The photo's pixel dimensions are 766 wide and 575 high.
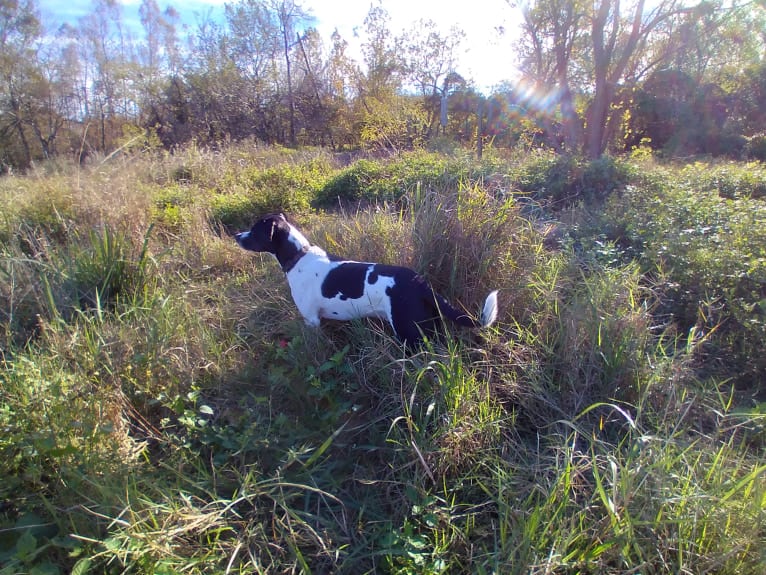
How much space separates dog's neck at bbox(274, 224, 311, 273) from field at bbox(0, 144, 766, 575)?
0.41 metres

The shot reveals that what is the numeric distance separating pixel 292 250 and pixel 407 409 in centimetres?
133

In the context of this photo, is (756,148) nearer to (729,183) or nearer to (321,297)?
(729,183)

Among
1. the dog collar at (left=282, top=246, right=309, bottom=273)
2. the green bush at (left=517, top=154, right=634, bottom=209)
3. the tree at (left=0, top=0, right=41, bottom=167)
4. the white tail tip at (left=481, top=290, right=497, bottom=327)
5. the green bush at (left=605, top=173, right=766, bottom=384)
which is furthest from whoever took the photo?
the tree at (left=0, top=0, right=41, bottom=167)

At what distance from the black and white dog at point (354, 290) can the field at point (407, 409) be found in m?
0.13

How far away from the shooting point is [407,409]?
1838 millimetres

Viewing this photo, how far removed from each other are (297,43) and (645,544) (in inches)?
775

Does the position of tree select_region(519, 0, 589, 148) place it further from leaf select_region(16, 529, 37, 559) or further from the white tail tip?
leaf select_region(16, 529, 37, 559)

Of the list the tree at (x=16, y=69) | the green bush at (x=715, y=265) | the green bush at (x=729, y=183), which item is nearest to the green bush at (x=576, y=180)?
the green bush at (x=729, y=183)

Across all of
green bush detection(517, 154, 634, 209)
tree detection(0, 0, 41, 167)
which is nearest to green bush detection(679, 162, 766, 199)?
green bush detection(517, 154, 634, 209)

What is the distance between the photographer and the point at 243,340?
257cm

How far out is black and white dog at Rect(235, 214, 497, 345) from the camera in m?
2.26

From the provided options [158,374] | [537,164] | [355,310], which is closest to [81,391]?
[158,374]

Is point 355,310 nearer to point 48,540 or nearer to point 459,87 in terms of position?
point 48,540

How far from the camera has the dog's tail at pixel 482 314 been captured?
2.17 meters
